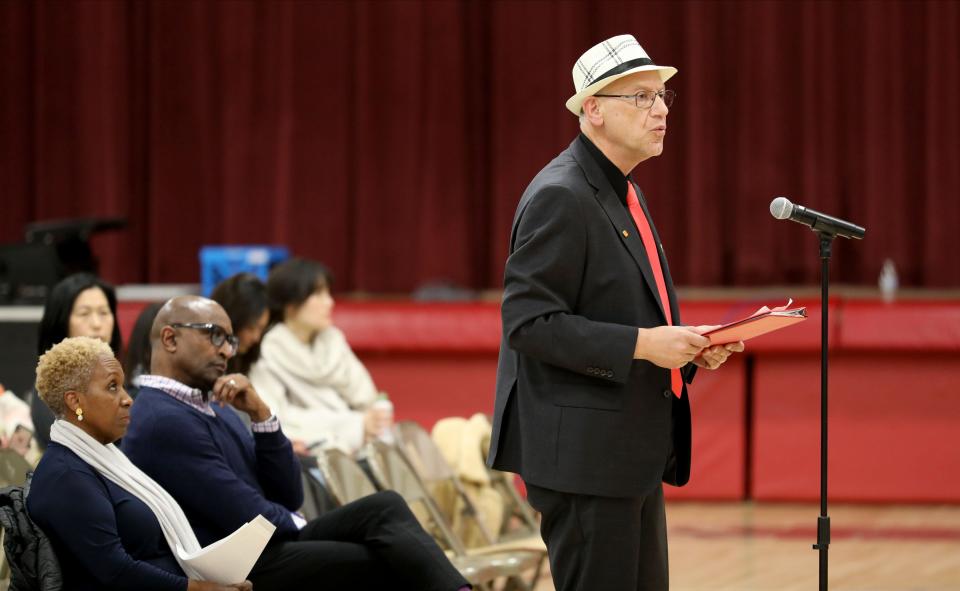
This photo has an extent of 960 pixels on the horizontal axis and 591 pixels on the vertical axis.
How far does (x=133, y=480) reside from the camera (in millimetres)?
3227

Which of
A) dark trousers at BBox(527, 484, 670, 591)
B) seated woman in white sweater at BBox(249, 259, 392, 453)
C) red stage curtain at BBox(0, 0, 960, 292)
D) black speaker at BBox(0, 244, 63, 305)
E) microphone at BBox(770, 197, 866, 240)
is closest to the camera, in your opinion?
dark trousers at BBox(527, 484, 670, 591)

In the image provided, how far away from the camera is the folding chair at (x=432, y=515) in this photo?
4.40 metres

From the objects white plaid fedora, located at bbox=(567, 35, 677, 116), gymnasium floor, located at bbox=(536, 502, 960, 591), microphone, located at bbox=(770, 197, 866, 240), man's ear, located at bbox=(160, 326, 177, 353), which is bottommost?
gymnasium floor, located at bbox=(536, 502, 960, 591)

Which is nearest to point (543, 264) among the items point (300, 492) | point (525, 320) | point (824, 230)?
point (525, 320)

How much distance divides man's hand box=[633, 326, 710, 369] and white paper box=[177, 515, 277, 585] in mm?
1068

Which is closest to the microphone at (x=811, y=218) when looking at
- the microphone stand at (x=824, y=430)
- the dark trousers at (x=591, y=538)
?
the microphone stand at (x=824, y=430)

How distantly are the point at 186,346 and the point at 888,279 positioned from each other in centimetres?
515

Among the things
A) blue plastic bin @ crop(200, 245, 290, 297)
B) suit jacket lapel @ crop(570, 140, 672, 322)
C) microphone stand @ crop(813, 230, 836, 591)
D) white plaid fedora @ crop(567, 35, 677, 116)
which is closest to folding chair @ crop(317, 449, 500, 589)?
microphone stand @ crop(813, 230, 836, 591)

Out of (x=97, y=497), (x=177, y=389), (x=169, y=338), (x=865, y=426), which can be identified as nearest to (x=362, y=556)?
(x=177, y=389)

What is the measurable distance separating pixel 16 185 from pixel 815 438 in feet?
17.1

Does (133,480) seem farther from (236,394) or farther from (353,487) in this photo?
(353,487)

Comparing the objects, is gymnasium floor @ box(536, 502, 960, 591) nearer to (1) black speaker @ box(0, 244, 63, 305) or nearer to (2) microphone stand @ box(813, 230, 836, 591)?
(2) microphone stand @ box(813, 230, 836, 591)

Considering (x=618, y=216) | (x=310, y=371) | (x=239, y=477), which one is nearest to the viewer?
(x=618, y=216)

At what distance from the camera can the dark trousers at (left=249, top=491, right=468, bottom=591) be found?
3.61m
